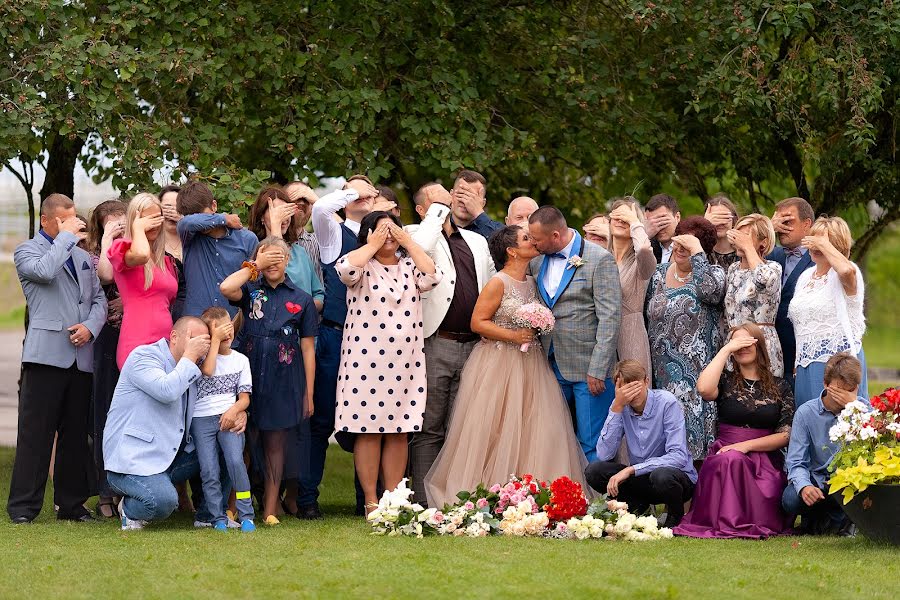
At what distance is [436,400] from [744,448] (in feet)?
6.61

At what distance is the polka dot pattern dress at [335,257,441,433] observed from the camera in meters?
7.91

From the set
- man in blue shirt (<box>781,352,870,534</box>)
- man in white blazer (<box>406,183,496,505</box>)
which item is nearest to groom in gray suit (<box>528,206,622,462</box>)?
man in white blazer (<box>406,183,496,505</box>)

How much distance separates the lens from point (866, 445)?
6.89 metres

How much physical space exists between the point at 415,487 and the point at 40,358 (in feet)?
8.44

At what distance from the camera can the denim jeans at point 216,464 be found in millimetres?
7504

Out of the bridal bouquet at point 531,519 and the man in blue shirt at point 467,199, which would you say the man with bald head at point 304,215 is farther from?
the bridal bouquet at point 531,519

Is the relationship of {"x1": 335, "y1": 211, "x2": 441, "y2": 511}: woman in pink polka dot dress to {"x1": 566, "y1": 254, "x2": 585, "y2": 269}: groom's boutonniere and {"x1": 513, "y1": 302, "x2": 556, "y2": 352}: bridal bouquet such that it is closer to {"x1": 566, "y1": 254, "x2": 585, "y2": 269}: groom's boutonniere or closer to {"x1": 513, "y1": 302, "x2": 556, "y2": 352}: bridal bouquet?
{"x1": 513, "y1": 302, "x2": 556, "y2": 352}: bridal bouquet

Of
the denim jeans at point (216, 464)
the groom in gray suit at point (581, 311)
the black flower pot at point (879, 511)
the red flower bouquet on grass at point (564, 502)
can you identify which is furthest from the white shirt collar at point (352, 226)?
the black flower pot at point (879, 511)

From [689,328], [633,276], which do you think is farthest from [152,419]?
[689,328]

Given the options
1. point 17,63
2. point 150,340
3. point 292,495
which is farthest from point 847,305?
point 17,63

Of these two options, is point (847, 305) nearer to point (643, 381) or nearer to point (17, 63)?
point (643, 381)

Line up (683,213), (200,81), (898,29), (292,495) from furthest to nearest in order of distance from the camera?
(683,213) → (200,81) → (898,29) → (292,495)

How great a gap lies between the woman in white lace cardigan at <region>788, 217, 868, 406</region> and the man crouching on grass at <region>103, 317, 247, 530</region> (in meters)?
3.57

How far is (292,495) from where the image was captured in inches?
328
